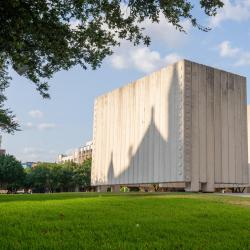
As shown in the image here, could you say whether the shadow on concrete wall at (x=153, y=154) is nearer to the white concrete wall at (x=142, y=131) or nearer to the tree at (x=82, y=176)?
the white concrete wall at (x=142, y=131)

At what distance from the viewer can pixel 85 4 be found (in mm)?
11242

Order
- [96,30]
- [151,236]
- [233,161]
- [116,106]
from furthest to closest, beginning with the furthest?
[116,106] → [233,161] → [96,30] → [151,236]

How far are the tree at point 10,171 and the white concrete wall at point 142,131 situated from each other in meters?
40.9

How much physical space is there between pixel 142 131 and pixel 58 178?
213 feet

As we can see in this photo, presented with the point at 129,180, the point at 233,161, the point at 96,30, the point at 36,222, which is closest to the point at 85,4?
the point at 96,30

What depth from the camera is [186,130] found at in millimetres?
46188

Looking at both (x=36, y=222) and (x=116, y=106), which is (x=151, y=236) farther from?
(x=116, y=106)

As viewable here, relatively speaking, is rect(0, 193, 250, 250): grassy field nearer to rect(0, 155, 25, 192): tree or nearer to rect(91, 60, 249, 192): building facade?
rect(91, 60, 249, 192): building facade

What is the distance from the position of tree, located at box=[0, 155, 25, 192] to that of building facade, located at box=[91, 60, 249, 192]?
166 feet

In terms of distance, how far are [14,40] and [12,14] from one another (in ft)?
2.20

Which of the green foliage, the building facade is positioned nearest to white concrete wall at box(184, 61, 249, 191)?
the building facade

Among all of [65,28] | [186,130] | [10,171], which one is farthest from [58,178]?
[65,28]

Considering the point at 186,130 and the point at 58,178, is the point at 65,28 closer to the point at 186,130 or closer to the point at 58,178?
the point at 186,130

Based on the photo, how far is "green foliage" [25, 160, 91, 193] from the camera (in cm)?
11475
